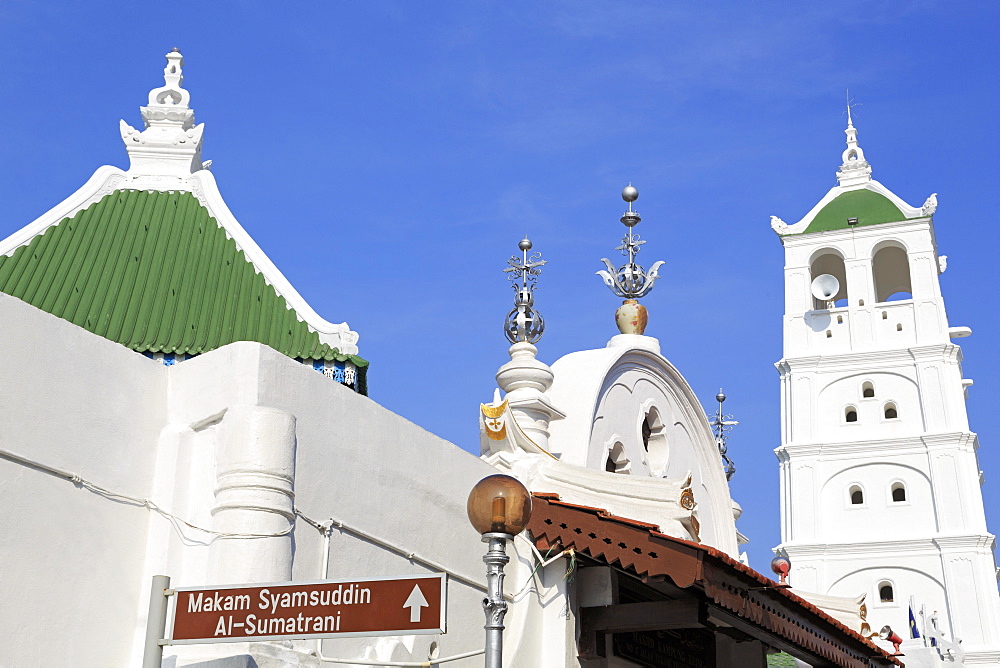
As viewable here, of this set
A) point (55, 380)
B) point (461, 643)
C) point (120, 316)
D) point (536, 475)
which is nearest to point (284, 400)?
point (55, 380)

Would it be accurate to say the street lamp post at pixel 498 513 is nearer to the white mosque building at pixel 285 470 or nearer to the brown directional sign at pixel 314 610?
the white mosque building at pixel 285 470

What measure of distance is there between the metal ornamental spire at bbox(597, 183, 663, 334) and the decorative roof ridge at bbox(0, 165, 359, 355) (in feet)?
12.2

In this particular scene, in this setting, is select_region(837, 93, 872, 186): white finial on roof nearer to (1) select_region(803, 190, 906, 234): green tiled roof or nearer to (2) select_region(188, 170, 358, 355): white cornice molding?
(1) select_region(803, 190, 906, 234): green tiled roof

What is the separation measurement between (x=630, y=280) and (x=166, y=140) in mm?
6236

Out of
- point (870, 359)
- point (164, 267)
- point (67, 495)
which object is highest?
point (870, 359)

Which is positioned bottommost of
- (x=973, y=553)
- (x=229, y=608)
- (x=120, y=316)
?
(x=229, y=608)

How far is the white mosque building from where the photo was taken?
687cm

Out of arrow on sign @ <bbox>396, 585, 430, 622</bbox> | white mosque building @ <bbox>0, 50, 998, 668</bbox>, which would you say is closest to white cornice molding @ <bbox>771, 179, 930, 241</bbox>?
white mosque building @ <bbox>0, 50, 998, 668</bbox>

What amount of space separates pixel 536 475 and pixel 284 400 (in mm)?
3782

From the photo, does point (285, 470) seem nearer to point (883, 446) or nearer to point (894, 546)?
point (894, 546)

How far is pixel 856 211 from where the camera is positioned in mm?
46844

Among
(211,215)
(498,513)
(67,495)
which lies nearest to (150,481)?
(67,495)

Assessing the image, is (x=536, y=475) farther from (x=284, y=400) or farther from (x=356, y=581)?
(x=356, y=581)

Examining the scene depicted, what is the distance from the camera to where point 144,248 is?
13812 millimetres
